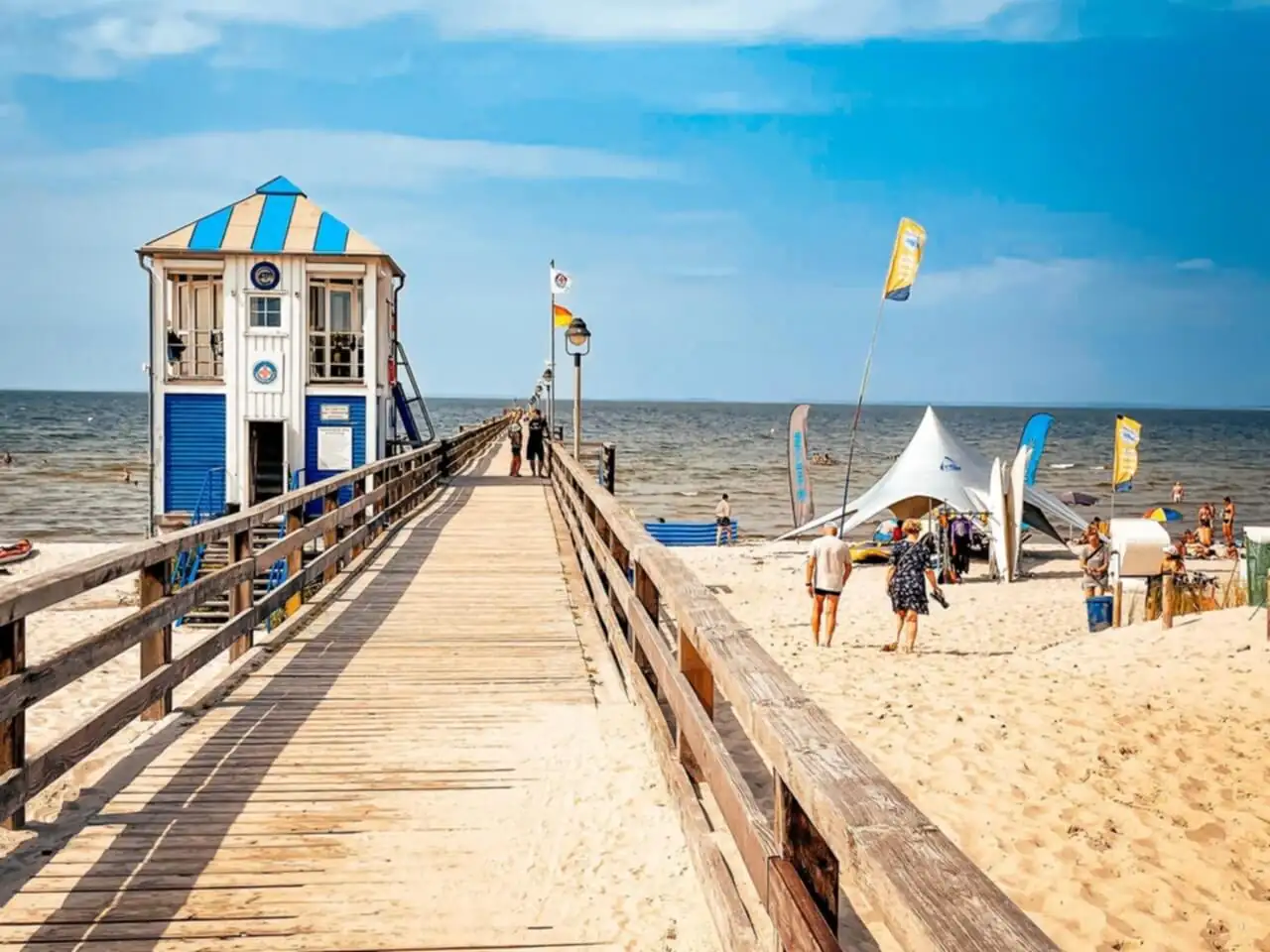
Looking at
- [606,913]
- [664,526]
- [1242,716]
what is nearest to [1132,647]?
[1242,716]

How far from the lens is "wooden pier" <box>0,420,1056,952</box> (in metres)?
2.56

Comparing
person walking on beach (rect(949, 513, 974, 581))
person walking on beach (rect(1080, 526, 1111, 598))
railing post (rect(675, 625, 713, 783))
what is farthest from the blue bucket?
railing post (rect(675, 625, 713, 783))

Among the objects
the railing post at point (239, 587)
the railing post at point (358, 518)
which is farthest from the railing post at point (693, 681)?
the railing post at point (358, 518)

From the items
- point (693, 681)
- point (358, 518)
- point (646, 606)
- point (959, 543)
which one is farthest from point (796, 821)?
point (959, 543)

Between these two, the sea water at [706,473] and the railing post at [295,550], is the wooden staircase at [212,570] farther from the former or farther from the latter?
the sea water at [706,473]

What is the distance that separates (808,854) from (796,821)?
72mm

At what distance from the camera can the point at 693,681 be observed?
14.4 ft

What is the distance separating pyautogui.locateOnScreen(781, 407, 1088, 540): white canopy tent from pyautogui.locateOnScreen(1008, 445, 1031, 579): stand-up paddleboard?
1936 mm

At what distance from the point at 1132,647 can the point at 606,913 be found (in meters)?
11.7

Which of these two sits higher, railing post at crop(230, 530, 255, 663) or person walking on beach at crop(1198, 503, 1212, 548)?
railing post at crop(230, 530, 255, 663)

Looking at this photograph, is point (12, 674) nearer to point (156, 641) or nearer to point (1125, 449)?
point (156, 641)

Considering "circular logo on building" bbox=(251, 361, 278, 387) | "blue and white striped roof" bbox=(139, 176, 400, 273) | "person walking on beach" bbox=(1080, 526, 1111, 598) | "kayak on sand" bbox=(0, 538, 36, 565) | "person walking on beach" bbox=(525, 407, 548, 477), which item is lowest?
"kayak on sand" bbox=(0, 538, 36, 565)

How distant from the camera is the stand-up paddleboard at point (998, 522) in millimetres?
22297

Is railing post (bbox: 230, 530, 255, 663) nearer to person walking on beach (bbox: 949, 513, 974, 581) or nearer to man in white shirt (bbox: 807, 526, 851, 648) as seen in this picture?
man in white shirt (bbox: 807, 526, 851, 648)
